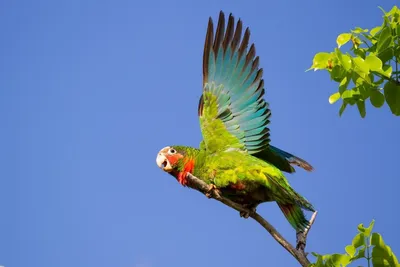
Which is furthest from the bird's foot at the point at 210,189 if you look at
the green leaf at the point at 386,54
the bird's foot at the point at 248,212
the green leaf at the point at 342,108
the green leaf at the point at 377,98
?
the green leaf at the point at 386,54

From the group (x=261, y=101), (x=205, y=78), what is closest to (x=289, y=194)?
(x=261, y=101)

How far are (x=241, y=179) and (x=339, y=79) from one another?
193cm

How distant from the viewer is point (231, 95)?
20.2 ft

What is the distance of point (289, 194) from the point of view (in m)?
5.34

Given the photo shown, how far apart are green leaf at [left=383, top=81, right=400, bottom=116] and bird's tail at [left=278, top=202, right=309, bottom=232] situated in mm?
1591

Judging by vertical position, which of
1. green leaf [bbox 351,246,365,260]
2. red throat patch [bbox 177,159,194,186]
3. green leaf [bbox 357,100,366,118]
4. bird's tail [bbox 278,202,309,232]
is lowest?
green leaf [bbox 351,246,365,260]

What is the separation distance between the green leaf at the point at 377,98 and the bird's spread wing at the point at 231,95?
1.82m

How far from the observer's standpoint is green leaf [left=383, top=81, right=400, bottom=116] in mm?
3867

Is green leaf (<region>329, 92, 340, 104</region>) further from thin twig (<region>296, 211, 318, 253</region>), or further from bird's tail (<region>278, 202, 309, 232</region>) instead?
bird's tail (<region>278, 202, 309, 232</region>)

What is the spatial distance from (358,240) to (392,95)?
0.94m

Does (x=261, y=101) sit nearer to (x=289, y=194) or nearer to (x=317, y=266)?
(x=289, y=194)

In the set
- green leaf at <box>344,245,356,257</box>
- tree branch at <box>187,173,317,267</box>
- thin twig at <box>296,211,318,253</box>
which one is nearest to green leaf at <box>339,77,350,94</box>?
green leaf at <box>344,245,356,257</box>

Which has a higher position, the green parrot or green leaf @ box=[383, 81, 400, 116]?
the green parrot

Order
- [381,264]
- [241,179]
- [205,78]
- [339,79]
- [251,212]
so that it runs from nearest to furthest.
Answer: [381,264], [339,79], [251,212], [241,179], [205,78]
